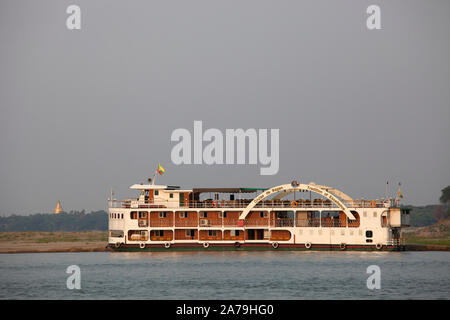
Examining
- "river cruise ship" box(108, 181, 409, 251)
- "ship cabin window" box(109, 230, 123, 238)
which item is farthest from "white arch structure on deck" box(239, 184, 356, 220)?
"ship cabin window" box(109, 230, 123, 238)

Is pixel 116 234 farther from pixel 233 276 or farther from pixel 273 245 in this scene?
pixel 233 276

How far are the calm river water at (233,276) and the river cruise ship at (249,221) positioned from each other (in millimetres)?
1767

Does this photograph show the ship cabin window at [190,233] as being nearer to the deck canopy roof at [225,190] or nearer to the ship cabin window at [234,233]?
the ship cabin window at [234,233]

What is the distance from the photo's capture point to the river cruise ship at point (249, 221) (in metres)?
71.8

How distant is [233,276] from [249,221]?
20.7 meters

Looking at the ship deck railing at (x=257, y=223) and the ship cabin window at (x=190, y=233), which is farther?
the ship cabin window at (x=190, y=233)

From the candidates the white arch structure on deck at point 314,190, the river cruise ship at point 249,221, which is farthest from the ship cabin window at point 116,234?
the white arch structure on deck at point 314,190

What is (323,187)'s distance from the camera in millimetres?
73062

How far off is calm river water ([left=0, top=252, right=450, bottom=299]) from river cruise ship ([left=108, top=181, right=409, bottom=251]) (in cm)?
→ 177

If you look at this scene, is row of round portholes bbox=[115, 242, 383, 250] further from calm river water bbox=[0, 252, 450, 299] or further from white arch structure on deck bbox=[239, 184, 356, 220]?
white arch structure on deck bbox=[239, 184, 356, 220]

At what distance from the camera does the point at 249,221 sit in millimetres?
75875

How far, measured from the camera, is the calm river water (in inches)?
1869

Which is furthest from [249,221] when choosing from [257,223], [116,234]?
[116,234]
